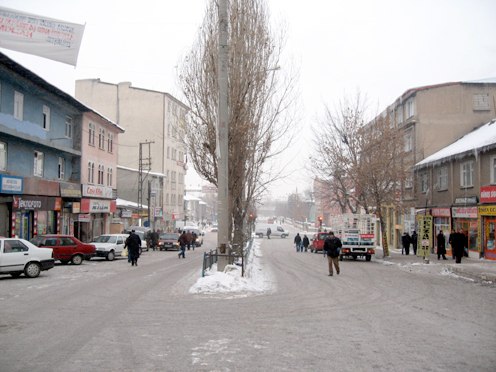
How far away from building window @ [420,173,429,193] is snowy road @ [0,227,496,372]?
21564 millimetres

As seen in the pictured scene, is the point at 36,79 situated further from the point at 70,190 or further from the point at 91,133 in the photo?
the point at 91,133

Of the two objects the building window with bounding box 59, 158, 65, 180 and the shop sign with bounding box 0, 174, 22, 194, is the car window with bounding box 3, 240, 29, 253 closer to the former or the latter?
Result: the shop sign with bounding box 0, 174, 22, 194

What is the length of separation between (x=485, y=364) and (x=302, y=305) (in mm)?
5037

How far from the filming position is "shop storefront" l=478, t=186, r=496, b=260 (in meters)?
24.3

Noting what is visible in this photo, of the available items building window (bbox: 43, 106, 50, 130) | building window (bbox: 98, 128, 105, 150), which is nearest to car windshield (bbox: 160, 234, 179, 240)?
building window (bbox: 98, 128, 105, 150)

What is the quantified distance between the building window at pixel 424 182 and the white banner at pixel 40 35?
102 feet

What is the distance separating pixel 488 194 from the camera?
81.1 ft

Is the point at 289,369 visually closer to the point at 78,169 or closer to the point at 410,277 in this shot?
the point at 410,277

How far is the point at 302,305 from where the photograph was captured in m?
10.7

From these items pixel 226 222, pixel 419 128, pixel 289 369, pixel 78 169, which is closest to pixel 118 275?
pixel 226 222

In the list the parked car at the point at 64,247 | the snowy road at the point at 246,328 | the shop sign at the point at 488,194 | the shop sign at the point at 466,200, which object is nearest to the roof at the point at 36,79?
the parked car at the point at 64,247

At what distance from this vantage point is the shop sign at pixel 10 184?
73.0ft

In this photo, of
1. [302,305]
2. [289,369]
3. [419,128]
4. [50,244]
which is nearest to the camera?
[289,369]

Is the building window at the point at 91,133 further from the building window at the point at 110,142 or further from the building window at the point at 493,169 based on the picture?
the building window at the point at 493,169
